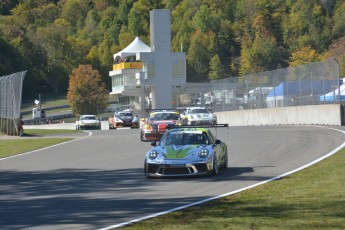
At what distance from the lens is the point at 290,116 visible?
4972 cm

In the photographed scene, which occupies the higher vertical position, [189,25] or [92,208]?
[189,25]

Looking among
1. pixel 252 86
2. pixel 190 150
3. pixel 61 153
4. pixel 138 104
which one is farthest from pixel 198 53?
pixel 190 150

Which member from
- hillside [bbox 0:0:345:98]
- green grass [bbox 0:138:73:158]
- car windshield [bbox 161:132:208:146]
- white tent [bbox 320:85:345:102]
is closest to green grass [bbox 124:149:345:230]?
car windshield [bbox 161:132:208:146]

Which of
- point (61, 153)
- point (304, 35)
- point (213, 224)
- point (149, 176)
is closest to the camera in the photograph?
point (213, 224)

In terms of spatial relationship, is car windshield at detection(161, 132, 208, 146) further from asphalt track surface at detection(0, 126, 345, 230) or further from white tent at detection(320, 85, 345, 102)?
white tent at detection(320, 85, 345, 102)

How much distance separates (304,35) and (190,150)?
14237cm

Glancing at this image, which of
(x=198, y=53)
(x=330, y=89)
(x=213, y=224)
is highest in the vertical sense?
(x=198, y=53)

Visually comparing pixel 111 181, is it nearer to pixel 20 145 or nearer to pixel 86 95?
pixel 20 145

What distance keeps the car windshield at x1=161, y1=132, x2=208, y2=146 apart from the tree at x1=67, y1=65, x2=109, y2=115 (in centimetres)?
9992

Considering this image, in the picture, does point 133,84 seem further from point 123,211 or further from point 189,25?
point 123,211

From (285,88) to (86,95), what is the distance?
75.6 m

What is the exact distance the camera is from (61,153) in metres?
31.7

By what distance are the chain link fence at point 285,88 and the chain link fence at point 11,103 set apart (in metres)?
14.5

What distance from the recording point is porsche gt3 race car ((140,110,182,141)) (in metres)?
35.9
